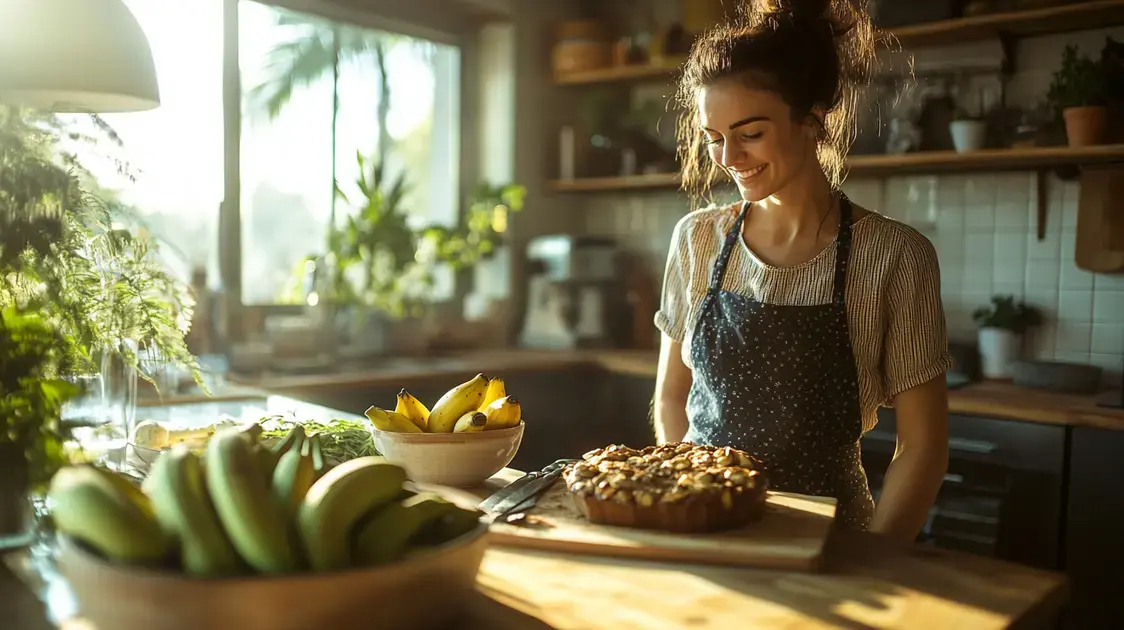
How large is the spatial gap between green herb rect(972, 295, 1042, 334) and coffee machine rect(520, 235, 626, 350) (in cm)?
127

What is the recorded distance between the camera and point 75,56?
1.32m

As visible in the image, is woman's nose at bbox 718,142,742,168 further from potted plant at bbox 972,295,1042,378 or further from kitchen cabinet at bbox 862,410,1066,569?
potted plant at bbox 972,295,1042,378

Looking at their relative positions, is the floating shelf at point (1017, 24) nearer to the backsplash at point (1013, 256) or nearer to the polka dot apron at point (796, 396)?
the backsplash at point (1013, 256)

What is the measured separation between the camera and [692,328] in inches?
70.4

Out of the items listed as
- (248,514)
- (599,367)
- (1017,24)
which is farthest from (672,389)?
(1017,24)

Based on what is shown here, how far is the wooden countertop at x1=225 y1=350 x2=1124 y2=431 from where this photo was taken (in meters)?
2.35

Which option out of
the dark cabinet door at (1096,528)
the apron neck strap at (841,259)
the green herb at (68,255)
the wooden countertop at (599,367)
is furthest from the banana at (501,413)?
the dark cabinet door at (1096,528)

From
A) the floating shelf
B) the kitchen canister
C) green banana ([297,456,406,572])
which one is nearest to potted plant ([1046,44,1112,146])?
the floating shelf

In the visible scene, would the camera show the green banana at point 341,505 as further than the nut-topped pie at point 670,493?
No

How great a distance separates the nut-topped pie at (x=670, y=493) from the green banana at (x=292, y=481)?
36 centimetres

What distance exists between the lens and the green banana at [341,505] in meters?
0.75

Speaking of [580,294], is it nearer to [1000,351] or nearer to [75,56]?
[1000,351]

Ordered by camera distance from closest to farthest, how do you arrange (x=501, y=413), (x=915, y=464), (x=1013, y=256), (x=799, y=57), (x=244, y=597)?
1. (x=244, y=597)
2. (x=501, y=413)
3. (x=915, y=464)
4. (x=799, y=57)
5. (x=1013, y=256)

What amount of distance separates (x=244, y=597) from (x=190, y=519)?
8cm
